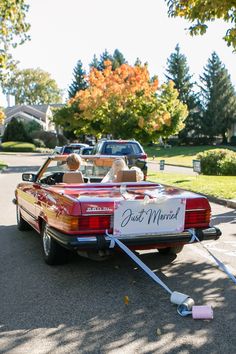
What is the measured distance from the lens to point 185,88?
68.8m

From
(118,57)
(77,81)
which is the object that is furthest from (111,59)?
(77,81)

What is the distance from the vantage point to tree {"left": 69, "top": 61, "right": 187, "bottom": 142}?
98.9 feet

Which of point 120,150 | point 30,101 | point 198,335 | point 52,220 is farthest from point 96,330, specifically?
point 30,101

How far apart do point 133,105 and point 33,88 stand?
8713 cm

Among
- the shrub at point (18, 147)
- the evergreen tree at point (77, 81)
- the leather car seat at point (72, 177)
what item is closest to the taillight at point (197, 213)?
the leather car seat at point (72, 177)

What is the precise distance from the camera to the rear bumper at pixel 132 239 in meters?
4.85

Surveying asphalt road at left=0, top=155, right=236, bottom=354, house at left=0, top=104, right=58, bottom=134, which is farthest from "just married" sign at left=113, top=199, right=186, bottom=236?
house at left=0, top=104, right=58, bottom=134

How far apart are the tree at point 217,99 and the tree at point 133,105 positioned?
3013 centimetres

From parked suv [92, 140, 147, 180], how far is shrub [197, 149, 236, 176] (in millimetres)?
5701

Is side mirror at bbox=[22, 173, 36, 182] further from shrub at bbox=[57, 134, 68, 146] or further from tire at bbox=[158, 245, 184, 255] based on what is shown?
shrub at bbox=[57, 134, 68, 146]

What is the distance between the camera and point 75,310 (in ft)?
14.0

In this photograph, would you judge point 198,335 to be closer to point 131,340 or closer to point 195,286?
point 131,340

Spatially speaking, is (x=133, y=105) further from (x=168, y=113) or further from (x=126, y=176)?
(x=126, y=176)

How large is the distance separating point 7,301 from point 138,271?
1745 mm
